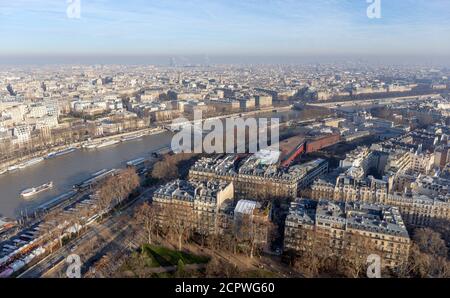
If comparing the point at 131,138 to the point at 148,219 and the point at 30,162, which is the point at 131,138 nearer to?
the point at 30,162

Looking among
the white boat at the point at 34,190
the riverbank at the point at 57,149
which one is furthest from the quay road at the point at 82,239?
the riverbank at the point at 57,149

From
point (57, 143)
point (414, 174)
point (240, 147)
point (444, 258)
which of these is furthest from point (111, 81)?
point (444, 258)

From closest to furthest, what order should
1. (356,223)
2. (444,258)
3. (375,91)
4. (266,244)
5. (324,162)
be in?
1. (444,258)
2. (356,223)
3. (266,244)
4. (324,162)
5. (375,91)

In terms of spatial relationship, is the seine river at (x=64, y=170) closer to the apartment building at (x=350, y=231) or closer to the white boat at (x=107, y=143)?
the white boat at (x=107, y=143)

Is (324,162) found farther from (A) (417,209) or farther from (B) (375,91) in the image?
(B) (375,91)

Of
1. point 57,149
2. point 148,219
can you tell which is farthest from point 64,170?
point 148,219
